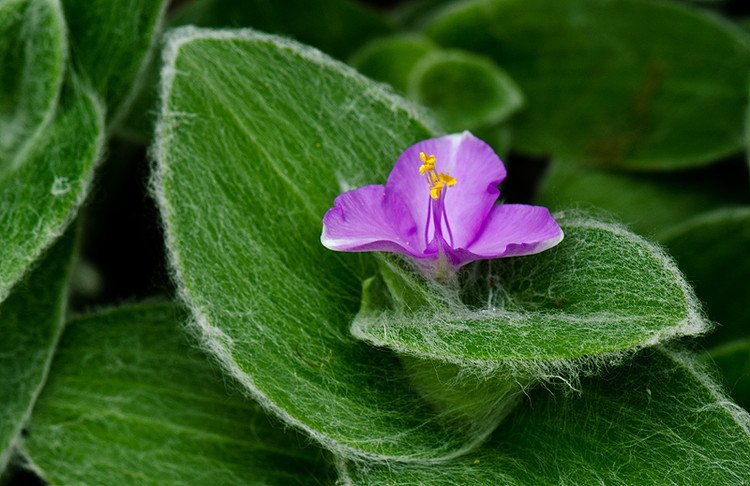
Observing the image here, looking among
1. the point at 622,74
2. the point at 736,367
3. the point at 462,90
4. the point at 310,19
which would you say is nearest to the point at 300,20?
the point at 310,19

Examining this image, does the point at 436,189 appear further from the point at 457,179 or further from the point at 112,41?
the point at 112,41

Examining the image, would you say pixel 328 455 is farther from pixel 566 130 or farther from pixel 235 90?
pixel 566 130

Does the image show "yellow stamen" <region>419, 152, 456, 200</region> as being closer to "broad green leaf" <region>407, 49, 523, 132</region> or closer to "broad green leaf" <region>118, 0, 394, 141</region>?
"broad green leaf" <region>407, 49, 523, 132</region>

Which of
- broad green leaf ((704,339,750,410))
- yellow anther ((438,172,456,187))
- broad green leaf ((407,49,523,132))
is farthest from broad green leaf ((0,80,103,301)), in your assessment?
broad green leaf ((704,339,750,410))

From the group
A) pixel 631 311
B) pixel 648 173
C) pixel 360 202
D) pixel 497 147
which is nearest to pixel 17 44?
pixel 360 202

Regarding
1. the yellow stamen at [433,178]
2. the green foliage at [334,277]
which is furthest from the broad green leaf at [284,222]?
the yellow stamen at [433,178]

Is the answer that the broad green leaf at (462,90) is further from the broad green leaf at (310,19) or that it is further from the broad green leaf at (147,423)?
the broad green leaf at (147,423)
